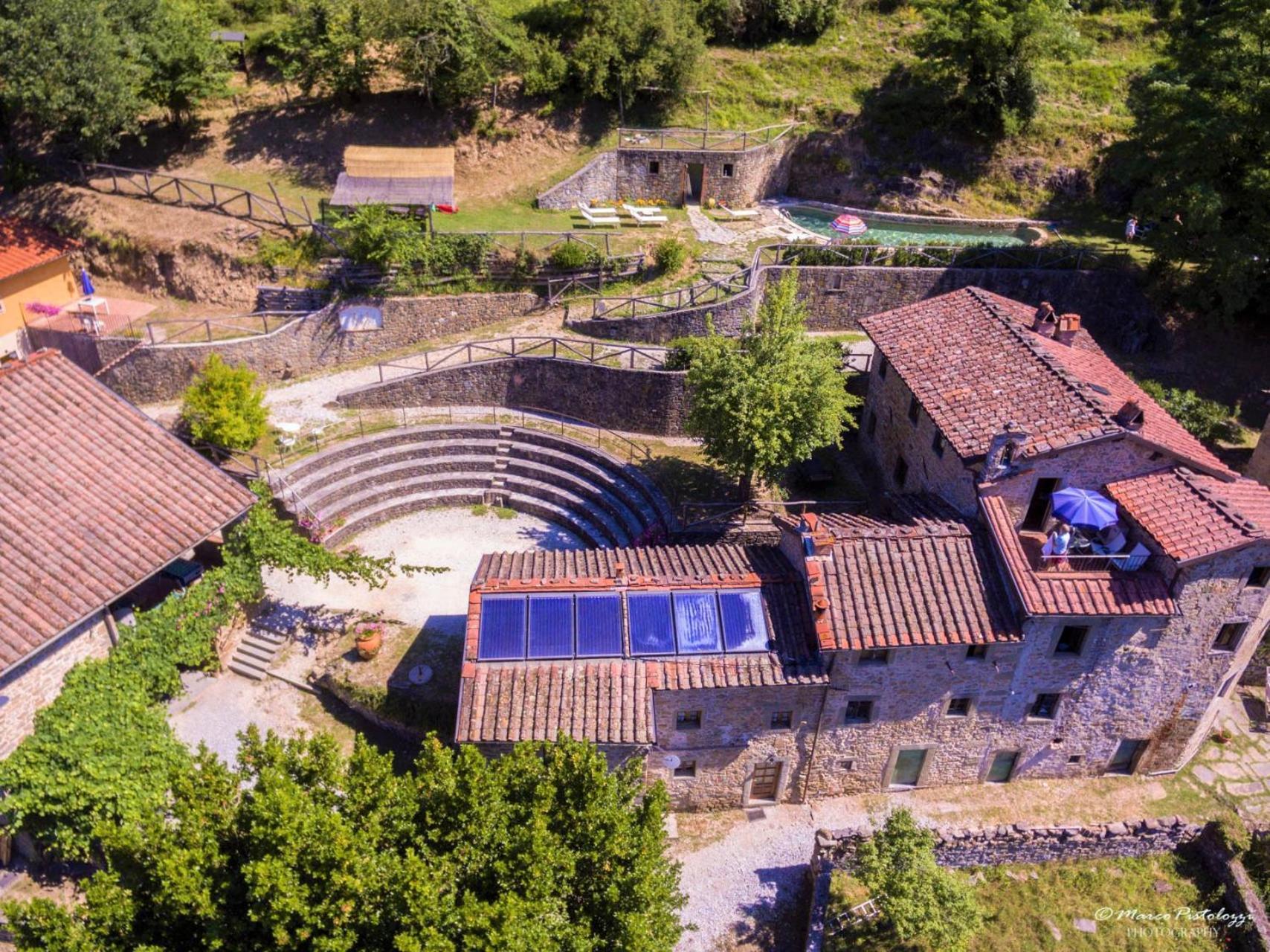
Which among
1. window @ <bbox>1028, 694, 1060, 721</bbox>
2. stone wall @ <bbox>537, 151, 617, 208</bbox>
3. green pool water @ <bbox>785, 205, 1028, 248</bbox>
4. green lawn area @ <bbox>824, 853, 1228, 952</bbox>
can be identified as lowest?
green lawn area @ <bbox>824, 853, 1228, 952</bbox>

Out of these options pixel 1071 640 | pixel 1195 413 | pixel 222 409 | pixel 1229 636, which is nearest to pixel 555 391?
pixel 222 409

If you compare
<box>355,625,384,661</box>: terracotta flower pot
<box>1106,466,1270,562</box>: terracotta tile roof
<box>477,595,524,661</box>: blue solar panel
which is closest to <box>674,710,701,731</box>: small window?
<box>477,595,524,661</box>: blue solar panel

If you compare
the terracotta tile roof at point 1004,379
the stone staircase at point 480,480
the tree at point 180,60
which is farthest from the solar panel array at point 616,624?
the tree at point 180,60

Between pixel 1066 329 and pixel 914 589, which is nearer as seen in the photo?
pixel 914 589

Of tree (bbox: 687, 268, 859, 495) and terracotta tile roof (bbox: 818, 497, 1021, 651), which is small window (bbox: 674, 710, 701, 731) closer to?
terracotta tile roof (bbox: 818, 497, 1021, 651)

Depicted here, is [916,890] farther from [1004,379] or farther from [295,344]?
[295,344]

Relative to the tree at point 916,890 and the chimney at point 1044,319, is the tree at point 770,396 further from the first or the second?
the tree at point 916,890

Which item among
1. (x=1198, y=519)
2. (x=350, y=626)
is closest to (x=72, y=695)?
(x=350, y=626)
